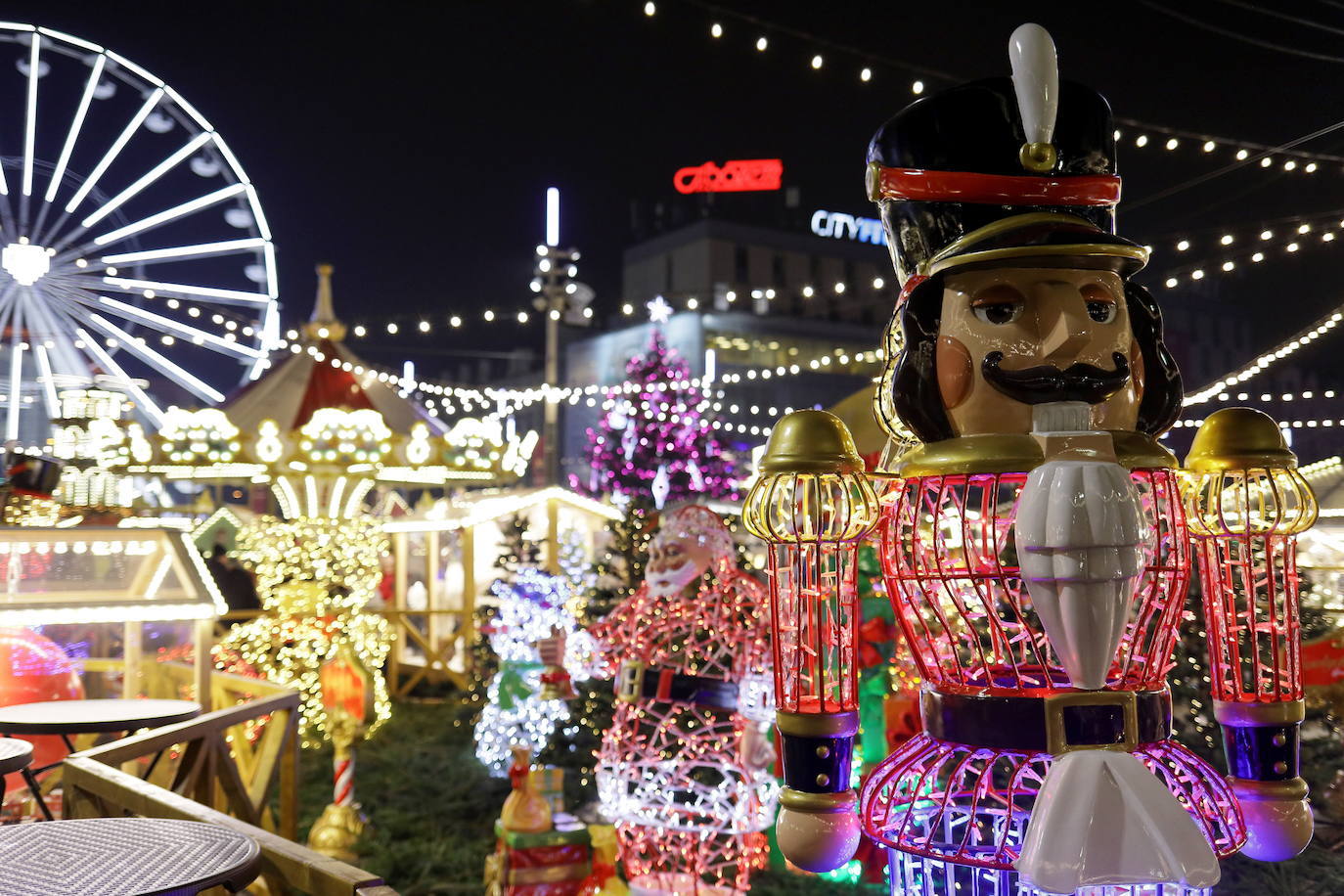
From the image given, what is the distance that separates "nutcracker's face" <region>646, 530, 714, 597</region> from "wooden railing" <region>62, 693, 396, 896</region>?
1.29 meters

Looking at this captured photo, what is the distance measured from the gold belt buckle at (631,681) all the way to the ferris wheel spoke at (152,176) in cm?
1187

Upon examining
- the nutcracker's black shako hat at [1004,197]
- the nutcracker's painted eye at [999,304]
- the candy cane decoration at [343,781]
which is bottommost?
the candy cane decoration at [343,781]

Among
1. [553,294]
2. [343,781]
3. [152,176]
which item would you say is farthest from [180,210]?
[343,781]

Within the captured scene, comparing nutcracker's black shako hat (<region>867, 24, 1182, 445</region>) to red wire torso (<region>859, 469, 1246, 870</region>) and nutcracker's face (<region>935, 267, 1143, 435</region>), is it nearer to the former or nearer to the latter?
nutcracker's face (<region>935, 267, 1143, 435</region>)

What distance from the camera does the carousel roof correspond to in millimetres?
9250

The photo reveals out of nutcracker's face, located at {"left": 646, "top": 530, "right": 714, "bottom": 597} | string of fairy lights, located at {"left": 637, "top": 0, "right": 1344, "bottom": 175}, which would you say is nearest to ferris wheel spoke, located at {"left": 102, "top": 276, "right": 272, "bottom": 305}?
string of fairy lights, located at {"left": 637, "top": 0, "right": 1344, "bottom": 175}

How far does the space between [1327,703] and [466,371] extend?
34.0 m

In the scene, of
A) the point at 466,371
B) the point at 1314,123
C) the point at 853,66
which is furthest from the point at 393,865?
the point at 466,371

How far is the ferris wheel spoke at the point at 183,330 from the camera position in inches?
517

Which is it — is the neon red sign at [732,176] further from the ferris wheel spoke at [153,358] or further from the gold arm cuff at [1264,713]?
the gold arm cuff at [1264,713]

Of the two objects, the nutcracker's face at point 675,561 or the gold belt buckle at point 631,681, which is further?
the nutcracker's face at point 675,561

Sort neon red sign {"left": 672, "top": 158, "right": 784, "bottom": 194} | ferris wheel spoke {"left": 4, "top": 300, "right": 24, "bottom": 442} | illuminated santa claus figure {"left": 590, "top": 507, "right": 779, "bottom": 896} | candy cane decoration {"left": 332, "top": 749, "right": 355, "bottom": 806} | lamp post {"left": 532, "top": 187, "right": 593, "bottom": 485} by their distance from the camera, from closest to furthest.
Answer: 1. illuminated santa claus figure {"left": 590, "top": 507, "right": 779, "bottom": 896}
2. candy cane decoration {"left": 332, "top": 749, "right": 355, "bottom": 806}
3. ferris wheel spoke {"left": 4, "top": 300, "right": 24, "bottom": 442}
4. lamp post {"left": 532, "top": 187, "right": 593, "bottom": 485}
5. neon red sign {"left": 672, "top": 158, "right": 784, "bottom": 194}

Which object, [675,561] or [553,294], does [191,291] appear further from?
[675,561]

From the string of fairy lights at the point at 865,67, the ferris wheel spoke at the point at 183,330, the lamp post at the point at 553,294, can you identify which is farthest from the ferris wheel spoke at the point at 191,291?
the string of fairy lights at the point at 865,67
